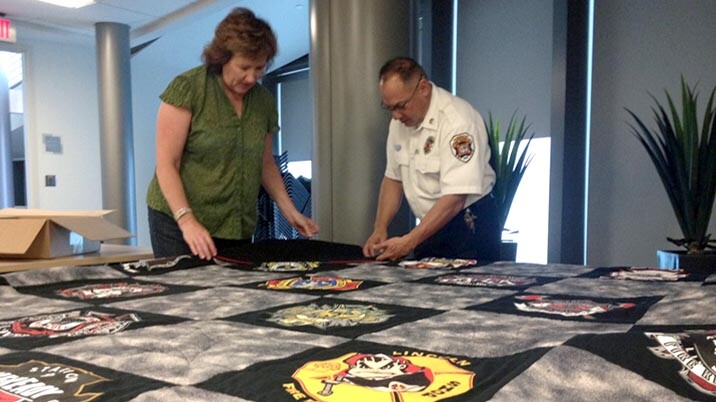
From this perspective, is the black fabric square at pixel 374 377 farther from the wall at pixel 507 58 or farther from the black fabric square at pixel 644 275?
the wall at pixel 507 58

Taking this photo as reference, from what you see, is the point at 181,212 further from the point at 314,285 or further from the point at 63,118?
the point at 63,118

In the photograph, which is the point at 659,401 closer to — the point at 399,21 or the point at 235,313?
the point at 235,313

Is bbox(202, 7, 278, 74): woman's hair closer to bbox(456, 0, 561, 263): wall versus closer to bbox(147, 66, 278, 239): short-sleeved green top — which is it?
bbox(147, 66, 278, 239): short-sleeved green top

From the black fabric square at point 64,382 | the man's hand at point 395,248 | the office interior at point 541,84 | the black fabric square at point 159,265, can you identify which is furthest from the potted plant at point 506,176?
the black fabric square at point 64,382

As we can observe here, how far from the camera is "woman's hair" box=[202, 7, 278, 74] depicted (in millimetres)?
1720

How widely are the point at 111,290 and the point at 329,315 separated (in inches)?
19.3

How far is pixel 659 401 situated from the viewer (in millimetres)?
510

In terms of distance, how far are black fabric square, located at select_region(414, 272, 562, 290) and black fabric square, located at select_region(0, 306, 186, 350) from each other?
0.57 m

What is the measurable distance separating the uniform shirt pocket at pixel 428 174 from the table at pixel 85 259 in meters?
0.88

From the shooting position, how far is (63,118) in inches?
237

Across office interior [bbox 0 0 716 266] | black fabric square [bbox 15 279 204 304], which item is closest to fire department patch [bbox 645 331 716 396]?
black fabric square [bbox 15 279 204 304]

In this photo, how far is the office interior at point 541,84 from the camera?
101 inches

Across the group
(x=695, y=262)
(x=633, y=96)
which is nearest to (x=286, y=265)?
(x=695, y=262)

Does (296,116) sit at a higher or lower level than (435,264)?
higher
